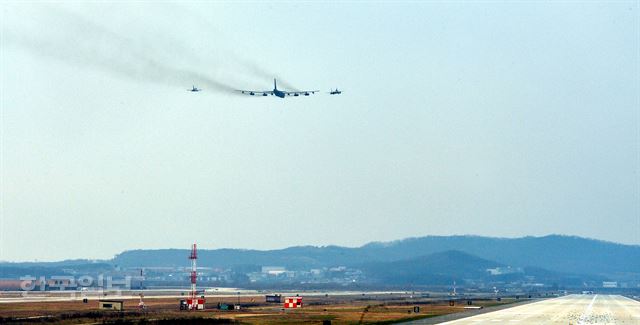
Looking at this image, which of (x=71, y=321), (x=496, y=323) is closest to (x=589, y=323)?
(x=496, y=323)

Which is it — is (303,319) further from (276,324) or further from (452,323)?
(452,323)

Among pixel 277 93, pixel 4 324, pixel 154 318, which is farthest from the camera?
pixel 277 93

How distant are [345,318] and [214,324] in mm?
21871

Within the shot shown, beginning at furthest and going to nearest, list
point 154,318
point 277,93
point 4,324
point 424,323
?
point 277,93, point 154,318, point 424,323, point 4,324

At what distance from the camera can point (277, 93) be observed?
362 feet

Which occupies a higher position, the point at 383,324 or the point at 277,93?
the point at 277,93

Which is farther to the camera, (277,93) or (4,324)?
(277,93)

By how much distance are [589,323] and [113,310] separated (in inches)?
2563

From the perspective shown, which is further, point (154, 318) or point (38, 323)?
point (154, 318)

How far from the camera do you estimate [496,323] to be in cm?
9244

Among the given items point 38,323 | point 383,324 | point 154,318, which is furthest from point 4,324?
point 383,324

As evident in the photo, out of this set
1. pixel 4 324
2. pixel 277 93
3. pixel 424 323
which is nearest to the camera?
pixel 4 324

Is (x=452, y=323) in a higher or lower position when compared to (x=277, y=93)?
lower

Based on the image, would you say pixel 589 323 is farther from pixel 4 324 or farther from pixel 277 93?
pixel 4 324
